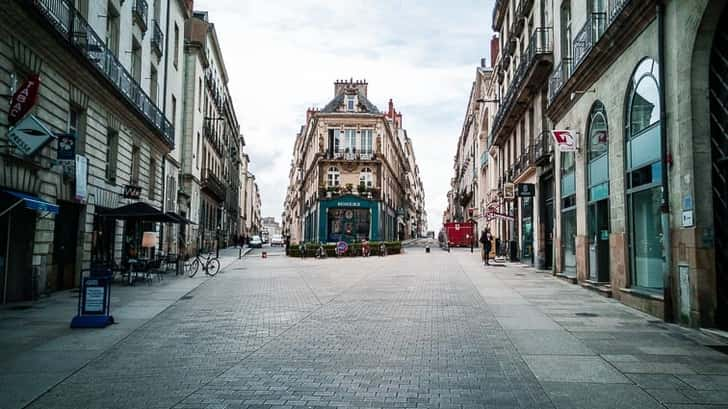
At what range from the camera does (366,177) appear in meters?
59.8

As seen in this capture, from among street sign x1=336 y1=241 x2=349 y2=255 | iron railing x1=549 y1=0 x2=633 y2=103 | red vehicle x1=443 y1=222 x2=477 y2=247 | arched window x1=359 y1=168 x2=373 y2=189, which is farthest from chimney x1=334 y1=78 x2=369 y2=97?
iron railing x1=549 y1=0 x2=633 y2=103

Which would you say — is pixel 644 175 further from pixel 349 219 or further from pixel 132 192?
pixel 349 219

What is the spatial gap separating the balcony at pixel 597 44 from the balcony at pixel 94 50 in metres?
12.1

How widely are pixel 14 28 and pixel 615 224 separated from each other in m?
13.7

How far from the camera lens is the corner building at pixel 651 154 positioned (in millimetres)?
9109

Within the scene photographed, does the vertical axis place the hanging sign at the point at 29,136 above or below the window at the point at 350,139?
below

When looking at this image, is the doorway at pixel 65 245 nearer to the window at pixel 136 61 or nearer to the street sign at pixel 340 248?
the window at pixel 136 61

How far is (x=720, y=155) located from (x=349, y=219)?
5007cm

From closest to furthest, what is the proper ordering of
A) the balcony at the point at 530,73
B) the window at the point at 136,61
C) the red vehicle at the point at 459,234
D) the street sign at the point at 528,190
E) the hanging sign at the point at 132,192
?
the hanging sign at the point at 132,192 → the balcony at the point at 530,73 → the window at the point at 136,61 → the street sign at the point at 528,190 → the red vehicle at the point at 459,234

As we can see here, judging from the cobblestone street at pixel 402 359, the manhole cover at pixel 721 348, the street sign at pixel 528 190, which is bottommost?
the cobblestone street at pixel 402 359

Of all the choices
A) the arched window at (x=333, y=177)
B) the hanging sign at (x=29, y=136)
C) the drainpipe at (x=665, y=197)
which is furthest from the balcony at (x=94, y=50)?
the arched window at (x=333, y=177)

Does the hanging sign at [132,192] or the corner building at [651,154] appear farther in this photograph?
the hanging sign at [132,192]

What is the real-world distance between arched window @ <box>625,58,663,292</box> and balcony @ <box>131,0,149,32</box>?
56.9 feet

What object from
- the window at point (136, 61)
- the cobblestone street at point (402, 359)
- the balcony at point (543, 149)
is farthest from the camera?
the window at point (136, 61)
